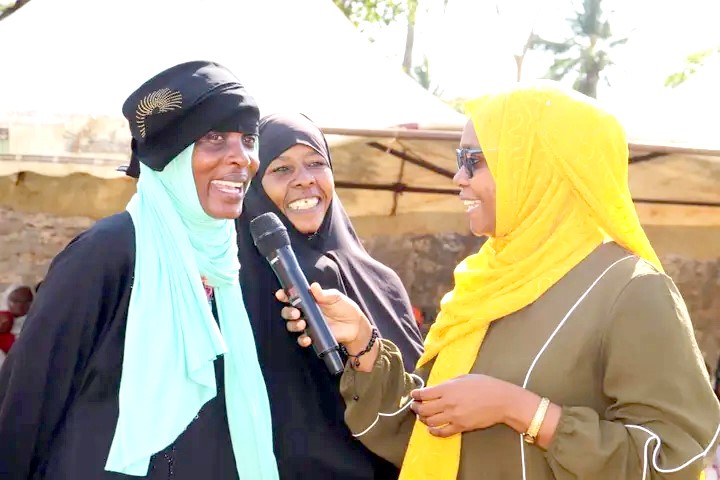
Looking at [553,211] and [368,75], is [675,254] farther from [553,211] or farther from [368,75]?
[553,211]

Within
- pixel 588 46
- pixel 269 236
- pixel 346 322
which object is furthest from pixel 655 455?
pixel 588 46

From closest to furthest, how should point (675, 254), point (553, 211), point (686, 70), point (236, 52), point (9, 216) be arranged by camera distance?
point (553, 211)
point (236, 52)
point (9, 216)
point (675, 254)
point (686, 70)

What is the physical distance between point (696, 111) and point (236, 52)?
124 inches

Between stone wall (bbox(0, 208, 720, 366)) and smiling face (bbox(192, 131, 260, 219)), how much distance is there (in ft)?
12.9

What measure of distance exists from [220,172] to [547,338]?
3.02ft

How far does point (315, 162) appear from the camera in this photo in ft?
8.64

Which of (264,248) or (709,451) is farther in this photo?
(264,248)

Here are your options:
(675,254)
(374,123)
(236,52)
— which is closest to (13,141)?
(236,52)

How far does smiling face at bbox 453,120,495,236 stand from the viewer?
1979 mm

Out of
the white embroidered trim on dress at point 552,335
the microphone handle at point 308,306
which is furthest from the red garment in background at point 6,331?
the white embroidered trim on dress at point 552,335

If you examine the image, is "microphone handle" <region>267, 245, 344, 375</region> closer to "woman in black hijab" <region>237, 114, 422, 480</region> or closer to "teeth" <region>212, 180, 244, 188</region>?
"teeth" <region>212, 180, 244, 188</region>

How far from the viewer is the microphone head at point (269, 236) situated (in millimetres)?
2049

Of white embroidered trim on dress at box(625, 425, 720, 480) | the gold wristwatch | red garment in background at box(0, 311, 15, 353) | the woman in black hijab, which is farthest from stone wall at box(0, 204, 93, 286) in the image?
white embroidered trim on dress at box(625, 425, 720, 480)

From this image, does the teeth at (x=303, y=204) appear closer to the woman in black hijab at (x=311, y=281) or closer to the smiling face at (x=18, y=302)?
the woman in black hijab at (x=311, y=281)
